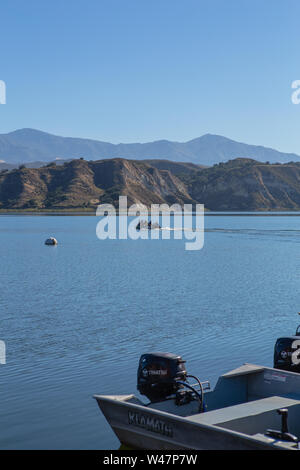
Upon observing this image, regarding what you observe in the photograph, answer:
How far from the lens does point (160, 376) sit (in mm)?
15492

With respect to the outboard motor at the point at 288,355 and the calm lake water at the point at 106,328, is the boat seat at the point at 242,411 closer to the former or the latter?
the outboard motor at the point at 288,355

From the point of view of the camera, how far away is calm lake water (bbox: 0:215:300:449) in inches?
659

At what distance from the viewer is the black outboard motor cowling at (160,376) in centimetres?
A: 1543

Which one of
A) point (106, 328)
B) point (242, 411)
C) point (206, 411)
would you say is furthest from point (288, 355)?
point (106, 328)

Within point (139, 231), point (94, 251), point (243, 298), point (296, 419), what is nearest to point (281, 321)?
point (243, 298)

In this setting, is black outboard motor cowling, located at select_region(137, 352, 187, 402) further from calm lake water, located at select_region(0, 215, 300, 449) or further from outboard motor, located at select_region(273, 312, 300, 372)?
outboard motor, located at select_region(273, 312, 300, 372)

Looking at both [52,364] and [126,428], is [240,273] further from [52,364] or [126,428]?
[126,428]

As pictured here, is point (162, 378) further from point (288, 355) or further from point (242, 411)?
point (288, 355)

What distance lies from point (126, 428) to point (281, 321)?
61.8ft

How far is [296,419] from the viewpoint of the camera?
1471 cm

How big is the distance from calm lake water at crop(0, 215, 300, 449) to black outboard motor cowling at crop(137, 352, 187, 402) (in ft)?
5.00

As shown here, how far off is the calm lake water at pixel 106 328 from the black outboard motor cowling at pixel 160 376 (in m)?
1.52

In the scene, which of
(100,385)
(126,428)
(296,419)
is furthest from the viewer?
(100,385)

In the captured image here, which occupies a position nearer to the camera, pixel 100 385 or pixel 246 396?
pixel 246 396
